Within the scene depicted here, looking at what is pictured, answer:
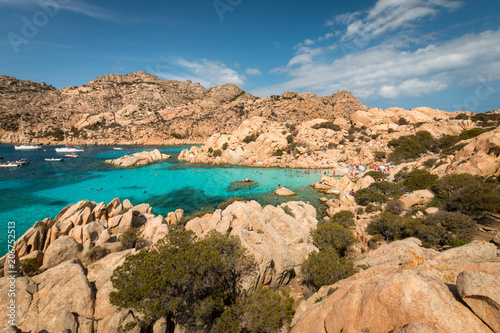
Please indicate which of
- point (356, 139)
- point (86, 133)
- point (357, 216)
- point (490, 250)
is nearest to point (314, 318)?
point (490, 250)

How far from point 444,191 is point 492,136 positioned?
8165 millimetres

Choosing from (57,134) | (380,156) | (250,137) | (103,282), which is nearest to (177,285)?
(103,282)

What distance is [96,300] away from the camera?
9.66m

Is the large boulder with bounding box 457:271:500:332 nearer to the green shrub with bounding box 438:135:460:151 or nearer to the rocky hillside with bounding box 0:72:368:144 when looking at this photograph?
the green shrub with bounding box 438:135:460:151

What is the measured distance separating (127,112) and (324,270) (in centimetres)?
15940

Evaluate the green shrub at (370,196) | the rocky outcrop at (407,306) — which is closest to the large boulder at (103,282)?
the rocky outcrop at (407,306)

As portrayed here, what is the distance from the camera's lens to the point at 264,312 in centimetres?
869

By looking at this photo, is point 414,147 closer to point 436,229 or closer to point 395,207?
point 395,207

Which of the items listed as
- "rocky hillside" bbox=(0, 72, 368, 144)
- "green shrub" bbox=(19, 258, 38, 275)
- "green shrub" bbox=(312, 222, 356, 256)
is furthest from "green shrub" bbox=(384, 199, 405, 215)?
"rocky hillside" bbox=(0, 72, 368, 144)

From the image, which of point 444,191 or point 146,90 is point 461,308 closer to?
point 444,191

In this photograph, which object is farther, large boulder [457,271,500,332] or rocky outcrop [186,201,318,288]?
rocky outcrop [186,201,318,288]

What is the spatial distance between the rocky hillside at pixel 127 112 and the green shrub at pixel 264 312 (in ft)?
325

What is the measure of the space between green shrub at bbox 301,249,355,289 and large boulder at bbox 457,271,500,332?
23.5 feet

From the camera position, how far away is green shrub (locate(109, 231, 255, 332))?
313 inches
